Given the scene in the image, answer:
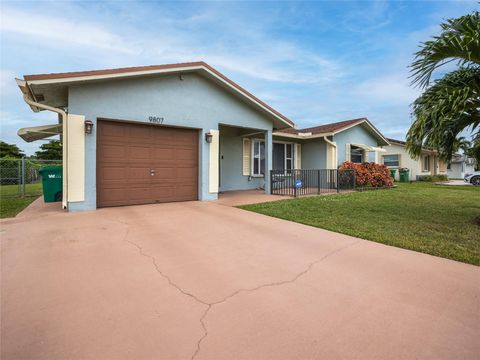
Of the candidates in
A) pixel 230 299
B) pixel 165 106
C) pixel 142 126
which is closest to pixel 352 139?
pixel 165 106

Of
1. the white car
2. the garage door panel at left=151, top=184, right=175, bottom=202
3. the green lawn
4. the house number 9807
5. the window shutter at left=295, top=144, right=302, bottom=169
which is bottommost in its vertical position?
the green lawn

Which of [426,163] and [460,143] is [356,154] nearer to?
[460,143]

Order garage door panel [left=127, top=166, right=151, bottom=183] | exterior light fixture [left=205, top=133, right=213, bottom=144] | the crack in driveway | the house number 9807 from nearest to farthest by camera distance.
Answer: the crack in driveway, garage door panel [left=127, top=166, right=151, bottom=183], the house number 9807, exterior light fixture [left=205, top=133, right=213, bottom=144]

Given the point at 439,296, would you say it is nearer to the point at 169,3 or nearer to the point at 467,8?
the point at 467,8

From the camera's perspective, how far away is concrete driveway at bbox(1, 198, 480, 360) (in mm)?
1880

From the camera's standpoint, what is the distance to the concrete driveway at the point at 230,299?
1.88m

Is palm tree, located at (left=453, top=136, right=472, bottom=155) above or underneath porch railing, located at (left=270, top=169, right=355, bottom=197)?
above

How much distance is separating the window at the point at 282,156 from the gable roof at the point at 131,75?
4093 mm

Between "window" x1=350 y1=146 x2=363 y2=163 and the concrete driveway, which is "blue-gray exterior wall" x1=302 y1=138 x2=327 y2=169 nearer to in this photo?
"window" x1=350 y1=146 x2=363 y2=163

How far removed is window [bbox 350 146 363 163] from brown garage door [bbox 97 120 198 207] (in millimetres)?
11361

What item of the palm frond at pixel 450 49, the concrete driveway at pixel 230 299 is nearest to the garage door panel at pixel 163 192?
the concrete driveway at pixel 230 299

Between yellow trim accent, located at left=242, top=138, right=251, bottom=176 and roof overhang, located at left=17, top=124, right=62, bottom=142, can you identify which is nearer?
roof overhang, located at left=17, top=124, right=62, bottom=142

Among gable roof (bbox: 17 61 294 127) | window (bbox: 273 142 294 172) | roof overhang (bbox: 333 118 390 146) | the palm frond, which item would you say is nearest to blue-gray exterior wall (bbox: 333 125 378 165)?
roof overhang (bbox: 333 118 390 146)

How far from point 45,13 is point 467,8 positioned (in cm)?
1152
